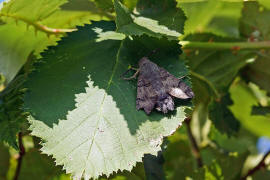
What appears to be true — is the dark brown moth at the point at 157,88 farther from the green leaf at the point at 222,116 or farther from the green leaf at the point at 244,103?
the green leaf at the point at 244,103

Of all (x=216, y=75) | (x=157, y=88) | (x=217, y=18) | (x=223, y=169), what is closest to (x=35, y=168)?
(x=157, y=88)

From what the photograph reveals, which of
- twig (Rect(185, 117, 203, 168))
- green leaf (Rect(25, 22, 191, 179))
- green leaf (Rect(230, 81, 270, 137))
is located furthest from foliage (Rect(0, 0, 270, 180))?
green leaf (Rect(230, 81, 270, 137))

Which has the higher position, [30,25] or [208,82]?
[30,25]

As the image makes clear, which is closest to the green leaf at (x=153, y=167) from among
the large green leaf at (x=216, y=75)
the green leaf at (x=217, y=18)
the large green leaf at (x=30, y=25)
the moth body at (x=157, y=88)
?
the moth body at (x=157, y=88)

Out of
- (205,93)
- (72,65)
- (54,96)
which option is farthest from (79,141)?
(205,93)

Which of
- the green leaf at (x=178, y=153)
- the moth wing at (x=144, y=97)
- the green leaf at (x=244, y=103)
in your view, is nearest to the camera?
the moth wing at (x=144, y=97)

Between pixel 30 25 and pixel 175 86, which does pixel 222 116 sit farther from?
pixel 30 25

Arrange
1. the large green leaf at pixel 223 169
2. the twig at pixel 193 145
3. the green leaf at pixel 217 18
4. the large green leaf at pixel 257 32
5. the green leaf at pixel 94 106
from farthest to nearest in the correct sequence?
the twig at pixel 193 145
the green leaf at pixel 217 18
the large green leaf at pixel 257 32
the large green leaf at pixel 223 169
the green leaf at pixel 94 106
